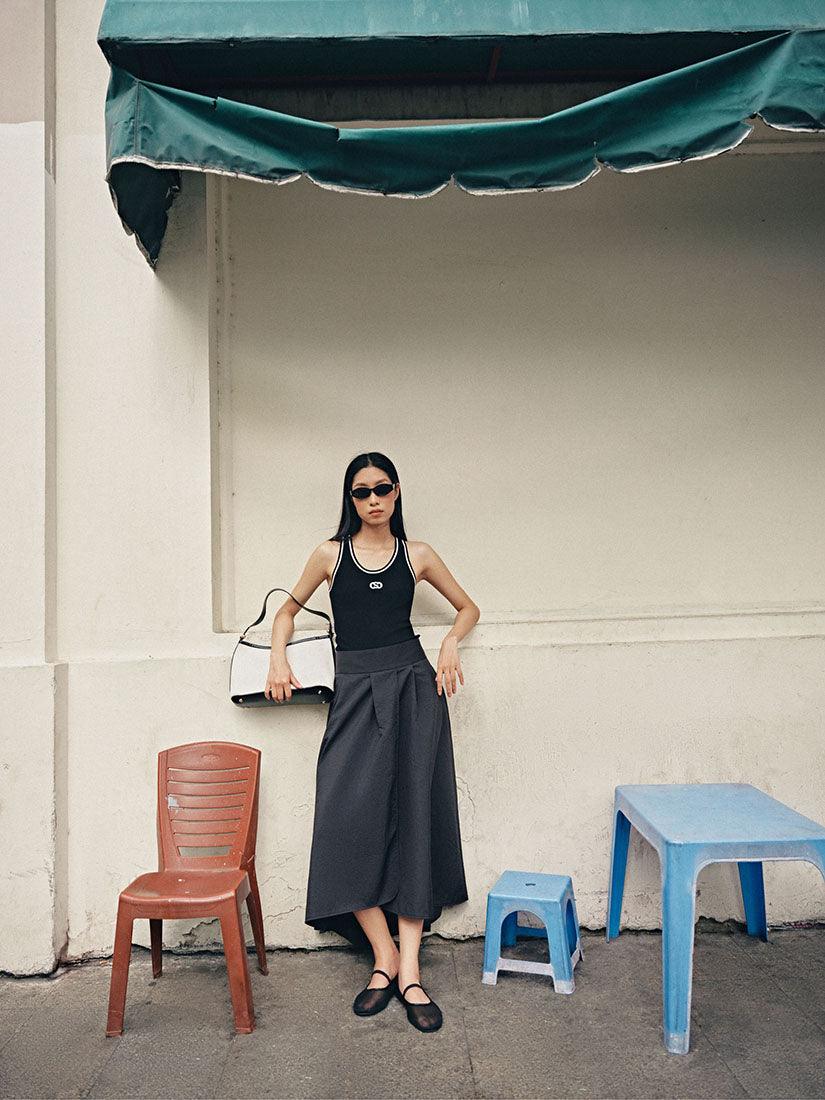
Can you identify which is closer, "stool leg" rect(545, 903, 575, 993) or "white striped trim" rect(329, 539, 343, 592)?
"stool leg" rect(545, 903, 575, 993)

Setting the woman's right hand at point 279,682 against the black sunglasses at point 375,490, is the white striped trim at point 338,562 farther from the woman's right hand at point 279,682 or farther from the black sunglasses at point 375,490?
the woman's right hand at point 279,682

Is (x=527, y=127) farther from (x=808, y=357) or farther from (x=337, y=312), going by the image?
(x=808, y=357)

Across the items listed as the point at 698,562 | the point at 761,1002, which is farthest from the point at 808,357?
the point at 761,1002

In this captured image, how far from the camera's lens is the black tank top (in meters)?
4.12

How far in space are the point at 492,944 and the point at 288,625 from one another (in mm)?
1619

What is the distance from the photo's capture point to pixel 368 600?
4121mm

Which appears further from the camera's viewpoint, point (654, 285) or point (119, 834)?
point (654, 285)

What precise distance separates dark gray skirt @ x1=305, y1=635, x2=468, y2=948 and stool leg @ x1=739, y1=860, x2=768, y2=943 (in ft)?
4.48

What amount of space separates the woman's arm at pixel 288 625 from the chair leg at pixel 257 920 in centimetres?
78

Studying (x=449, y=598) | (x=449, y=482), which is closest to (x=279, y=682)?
(x=449, y=598)

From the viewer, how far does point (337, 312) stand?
4.88m

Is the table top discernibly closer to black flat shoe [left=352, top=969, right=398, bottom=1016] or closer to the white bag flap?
black flat shoe [left=352, top=969, right=398, bottom=1016]

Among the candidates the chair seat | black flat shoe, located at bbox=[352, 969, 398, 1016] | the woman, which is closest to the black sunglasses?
the woman

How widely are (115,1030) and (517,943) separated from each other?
180 centimetres
